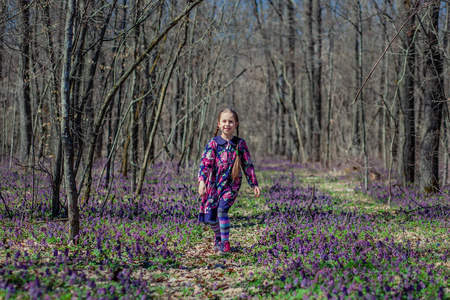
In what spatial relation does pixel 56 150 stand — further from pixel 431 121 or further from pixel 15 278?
pixel 431 121

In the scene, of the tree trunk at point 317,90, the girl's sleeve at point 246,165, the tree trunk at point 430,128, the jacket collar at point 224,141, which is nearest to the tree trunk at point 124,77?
the jacket collar at point 224,141

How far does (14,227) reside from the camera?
5754 mm

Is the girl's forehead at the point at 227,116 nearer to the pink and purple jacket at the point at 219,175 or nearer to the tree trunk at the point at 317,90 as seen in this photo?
the pink and purple jacket at the point at 219,175

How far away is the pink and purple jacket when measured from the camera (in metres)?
5.39

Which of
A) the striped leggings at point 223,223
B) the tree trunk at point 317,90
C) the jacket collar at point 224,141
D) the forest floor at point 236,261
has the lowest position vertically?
the forest floor at point 236,261

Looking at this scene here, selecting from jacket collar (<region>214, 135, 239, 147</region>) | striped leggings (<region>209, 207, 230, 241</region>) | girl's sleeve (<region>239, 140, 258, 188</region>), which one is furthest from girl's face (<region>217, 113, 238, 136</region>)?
striped leggings (<region>209, 207, 230, 241</region>)

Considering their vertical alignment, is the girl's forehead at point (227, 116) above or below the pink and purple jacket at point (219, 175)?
above

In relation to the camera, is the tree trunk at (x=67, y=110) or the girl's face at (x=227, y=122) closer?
the tree trunk at (x=67, y=110)

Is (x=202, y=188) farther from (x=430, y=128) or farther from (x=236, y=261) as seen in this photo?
(x=430, y=128)

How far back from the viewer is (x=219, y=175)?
5.47 m

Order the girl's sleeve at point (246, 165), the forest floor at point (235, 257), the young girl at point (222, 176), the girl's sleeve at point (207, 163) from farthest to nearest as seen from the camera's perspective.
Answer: the girl's sleeve at point (246, 165), the girl's sleeve at point (207, 163), the young girl at point (222, 176), the forest floor at point (235, 257)

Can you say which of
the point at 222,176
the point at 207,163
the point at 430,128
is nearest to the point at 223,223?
the point at 222,176

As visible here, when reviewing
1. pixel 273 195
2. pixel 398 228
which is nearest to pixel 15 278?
pixel 398 228

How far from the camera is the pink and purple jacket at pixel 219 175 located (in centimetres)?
539
